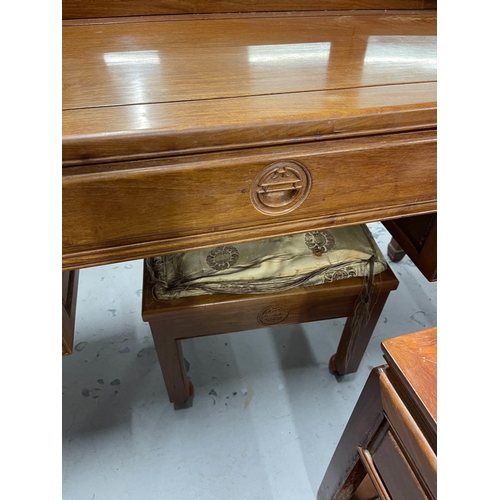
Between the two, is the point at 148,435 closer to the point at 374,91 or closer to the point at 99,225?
the point at 99,225

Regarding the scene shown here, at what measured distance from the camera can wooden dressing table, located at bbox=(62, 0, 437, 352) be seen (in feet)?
1.29

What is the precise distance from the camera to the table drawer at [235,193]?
41cm

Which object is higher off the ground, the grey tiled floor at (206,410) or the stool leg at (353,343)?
the stool leg at (353,343)

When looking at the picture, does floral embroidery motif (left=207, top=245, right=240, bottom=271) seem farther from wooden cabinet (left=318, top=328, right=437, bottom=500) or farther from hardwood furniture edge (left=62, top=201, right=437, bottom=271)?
wooden cabinet (left=318, top=328, right=437, bottom=500)

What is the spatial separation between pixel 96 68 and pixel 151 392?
70 cm

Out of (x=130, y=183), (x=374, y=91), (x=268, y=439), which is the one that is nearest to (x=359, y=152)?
(x=374, y=91)

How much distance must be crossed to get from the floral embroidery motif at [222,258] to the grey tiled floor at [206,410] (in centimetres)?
39

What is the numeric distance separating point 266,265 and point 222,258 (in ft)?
0.25

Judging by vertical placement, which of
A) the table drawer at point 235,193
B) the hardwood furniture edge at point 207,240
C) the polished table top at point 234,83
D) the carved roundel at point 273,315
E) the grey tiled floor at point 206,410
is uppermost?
the polished table top at point 234,83

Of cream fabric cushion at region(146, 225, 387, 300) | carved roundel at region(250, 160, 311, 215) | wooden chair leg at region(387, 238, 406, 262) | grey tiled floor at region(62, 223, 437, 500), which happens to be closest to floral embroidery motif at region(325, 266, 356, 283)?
cream fabric cushion at region(146, 225, 387, 300)

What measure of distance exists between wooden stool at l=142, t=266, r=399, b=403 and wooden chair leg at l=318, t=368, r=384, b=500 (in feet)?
0.78

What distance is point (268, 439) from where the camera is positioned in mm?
852

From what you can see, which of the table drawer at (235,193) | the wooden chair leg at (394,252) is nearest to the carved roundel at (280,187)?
the table drawer at (235,193)

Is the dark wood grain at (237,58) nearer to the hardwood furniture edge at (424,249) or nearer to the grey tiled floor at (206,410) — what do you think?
the hardwood furniture edge at (424,249)
